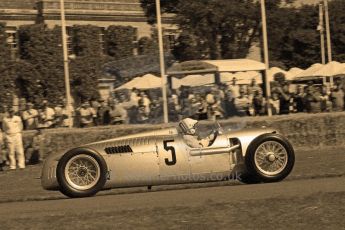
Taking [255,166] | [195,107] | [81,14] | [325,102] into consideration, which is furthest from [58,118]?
[81,14]

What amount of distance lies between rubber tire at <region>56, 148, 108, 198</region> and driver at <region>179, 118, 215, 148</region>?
138 centimetres

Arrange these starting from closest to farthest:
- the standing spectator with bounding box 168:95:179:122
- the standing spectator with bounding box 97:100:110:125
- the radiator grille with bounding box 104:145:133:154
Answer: the radiator grille with bounding box 104:145:133:154, the standing spectator with bounding box 97:100:110:125, the standing spectator with bounding box 168:95:179:122

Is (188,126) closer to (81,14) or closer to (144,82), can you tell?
(144,82)

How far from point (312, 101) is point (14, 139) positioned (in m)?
9.68

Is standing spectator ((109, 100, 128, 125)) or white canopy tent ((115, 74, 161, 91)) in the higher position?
white canopy tent ((115, 74, 161, 91))

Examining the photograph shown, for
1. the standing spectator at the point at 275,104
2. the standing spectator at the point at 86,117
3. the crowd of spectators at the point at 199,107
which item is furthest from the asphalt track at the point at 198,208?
the standing spectator at the point at 275,104

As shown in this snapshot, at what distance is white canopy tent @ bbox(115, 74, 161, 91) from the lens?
34750mm

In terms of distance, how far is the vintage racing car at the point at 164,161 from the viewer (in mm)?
11328

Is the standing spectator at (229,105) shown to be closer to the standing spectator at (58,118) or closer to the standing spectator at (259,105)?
the standing spectator at (259,105)

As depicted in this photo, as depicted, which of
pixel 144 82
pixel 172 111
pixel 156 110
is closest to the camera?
pixel 156 110

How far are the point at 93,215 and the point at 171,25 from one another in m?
54.1

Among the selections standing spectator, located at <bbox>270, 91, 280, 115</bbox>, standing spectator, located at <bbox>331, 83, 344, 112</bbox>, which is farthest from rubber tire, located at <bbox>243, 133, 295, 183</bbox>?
standing spectator, located at <bbox>270, 91, 280, 115</bbox>

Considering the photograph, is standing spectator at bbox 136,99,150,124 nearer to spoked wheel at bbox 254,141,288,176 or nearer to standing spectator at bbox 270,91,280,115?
standing spectator at bbox 270,91,280,115

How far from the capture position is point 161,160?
1141 centimetres
